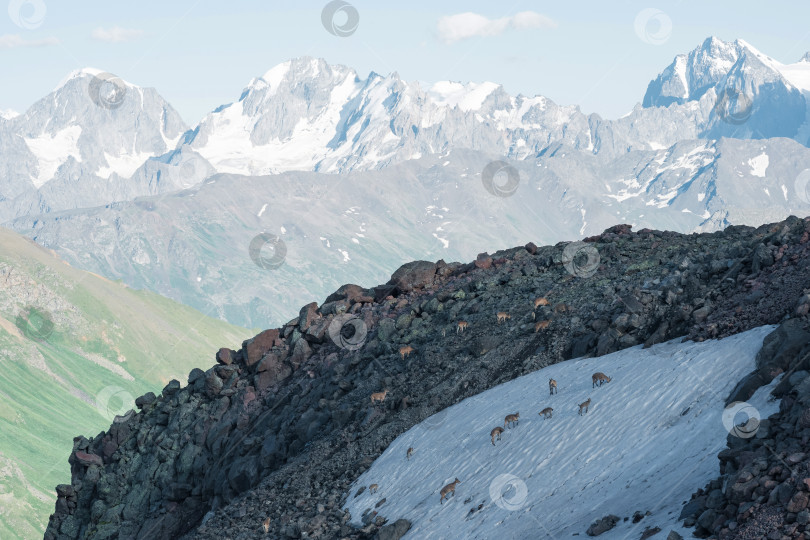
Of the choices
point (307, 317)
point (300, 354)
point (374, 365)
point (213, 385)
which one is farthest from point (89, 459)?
point (374, 365)

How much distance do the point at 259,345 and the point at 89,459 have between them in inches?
462

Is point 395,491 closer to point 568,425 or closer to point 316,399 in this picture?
point 568,425

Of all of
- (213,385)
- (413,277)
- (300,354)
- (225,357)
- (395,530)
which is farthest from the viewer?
(413,277)

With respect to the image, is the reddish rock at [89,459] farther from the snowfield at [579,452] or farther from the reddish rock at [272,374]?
the snowfield at [579,452]

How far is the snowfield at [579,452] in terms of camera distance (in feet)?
Answer: 74.6

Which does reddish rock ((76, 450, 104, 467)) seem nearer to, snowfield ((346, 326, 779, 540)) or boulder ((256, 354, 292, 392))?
boulder ((256, 354, 292, 392))

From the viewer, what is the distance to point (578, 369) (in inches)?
1297

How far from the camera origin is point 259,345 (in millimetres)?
50500

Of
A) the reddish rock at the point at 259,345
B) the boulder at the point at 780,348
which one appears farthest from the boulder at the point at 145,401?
the boulder at the point at 780,348

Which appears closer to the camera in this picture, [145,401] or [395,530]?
[395,530]

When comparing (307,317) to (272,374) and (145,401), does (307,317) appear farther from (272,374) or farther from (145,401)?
(145,401)

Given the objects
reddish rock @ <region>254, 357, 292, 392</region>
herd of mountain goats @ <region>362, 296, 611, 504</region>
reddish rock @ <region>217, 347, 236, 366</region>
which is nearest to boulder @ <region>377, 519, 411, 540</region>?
herd of mountain goats @ <region>362, 296, 611, 504</region>

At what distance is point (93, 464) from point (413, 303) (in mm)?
20567

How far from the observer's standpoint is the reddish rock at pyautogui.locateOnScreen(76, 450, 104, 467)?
50.2m
